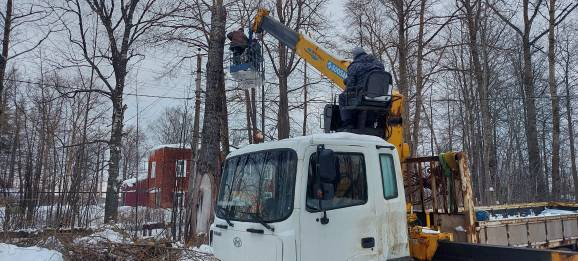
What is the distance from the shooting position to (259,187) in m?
4.95

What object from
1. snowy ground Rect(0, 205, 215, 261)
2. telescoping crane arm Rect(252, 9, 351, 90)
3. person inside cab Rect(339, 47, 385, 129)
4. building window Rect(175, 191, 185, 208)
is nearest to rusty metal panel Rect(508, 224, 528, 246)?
person inside cab Rect(339, 47, 385, 129)

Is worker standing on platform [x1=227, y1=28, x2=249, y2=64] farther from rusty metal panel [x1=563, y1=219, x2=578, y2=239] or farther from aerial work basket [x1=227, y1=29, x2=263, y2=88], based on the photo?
rusty metal panel [x1=563, y1=219, x2=578, y2=239]

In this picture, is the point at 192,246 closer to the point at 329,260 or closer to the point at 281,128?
the point at 329,260

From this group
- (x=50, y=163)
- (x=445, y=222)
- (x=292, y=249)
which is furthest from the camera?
(x=50, y=163)

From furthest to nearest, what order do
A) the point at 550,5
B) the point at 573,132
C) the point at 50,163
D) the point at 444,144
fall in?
the point at 444,144
the point at 573,132
the point at 550,5
the point at 50,163

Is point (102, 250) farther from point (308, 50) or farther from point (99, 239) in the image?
point (308, 50)

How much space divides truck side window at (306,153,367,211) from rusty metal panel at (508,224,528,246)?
12.8ft

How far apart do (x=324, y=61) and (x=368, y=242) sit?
4322mm

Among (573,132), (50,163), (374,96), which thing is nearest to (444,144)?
(573,132)

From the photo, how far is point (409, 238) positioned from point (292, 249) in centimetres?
190

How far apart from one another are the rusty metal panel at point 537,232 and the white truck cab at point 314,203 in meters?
3.89

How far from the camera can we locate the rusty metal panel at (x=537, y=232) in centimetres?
798

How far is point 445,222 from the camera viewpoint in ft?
22.7

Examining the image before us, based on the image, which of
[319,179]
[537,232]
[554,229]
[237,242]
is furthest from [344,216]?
[554,229]
